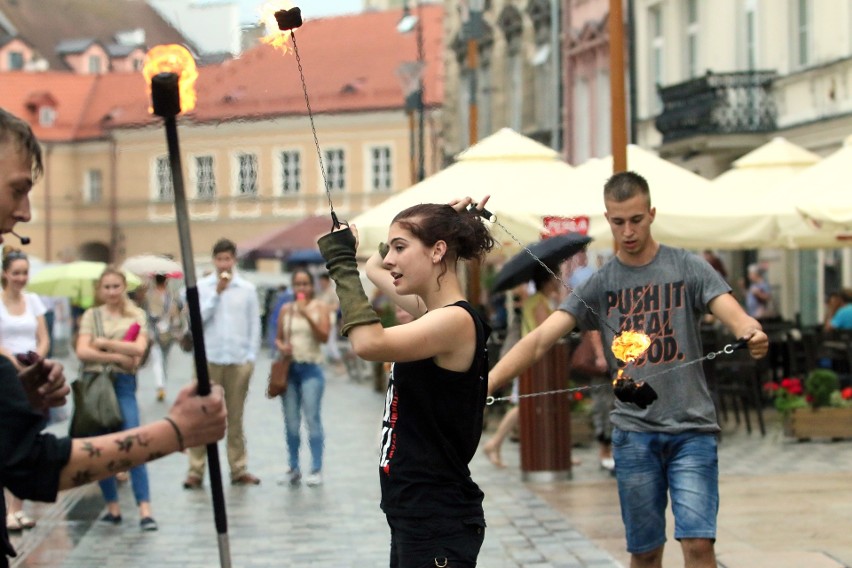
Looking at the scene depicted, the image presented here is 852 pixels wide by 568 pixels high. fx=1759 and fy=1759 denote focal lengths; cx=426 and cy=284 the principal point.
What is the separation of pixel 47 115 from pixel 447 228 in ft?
13.1

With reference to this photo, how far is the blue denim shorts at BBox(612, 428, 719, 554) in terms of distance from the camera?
21.3 ft

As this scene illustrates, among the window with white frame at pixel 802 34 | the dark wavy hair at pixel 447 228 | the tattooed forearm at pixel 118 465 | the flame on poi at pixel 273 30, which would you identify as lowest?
the tattooed forearm at pixel 118 465

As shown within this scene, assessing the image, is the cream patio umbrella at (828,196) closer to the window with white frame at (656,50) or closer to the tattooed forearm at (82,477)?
the tattooed forearm at (82,477)

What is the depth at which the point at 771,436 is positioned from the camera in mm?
16219

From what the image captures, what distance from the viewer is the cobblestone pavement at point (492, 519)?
31.7ft

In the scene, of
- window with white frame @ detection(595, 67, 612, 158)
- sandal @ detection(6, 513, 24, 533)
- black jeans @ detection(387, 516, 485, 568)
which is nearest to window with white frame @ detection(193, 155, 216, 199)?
black jeans @ detection(387, 516, 485, 568)

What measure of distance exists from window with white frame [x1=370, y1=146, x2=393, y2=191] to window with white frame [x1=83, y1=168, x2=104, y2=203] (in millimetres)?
41977

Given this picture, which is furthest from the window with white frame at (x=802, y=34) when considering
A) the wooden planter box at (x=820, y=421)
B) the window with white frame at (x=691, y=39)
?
the wooden planter box at (x=820, y=421)

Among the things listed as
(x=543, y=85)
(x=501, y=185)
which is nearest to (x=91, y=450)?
(x=501, y=185)

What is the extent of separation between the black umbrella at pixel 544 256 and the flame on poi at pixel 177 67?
772 centimetres

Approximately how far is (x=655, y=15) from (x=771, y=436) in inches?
704

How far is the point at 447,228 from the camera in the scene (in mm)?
5242

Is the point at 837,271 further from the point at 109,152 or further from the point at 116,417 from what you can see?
the point at 109,152

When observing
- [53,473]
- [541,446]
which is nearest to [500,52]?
[541,446]
